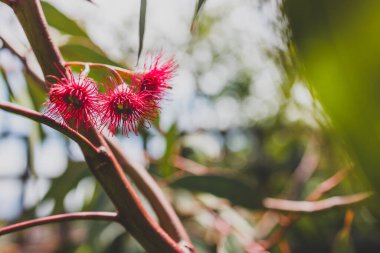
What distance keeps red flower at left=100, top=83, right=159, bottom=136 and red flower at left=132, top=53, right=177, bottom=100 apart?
1cm

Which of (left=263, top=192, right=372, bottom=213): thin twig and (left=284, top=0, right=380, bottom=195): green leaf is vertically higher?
(left=284, top=0, right=380, bottom=195): green leaf

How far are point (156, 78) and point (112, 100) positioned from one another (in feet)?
0.21

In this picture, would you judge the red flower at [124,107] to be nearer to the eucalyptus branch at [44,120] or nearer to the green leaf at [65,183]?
the eucalyptus branch at [44,120]

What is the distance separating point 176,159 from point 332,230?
0.95m

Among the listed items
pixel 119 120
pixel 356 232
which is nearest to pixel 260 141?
pixel 356 232

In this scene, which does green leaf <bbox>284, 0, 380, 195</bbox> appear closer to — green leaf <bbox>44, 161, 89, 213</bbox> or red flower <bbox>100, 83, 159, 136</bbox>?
red flower <bbox>100, 83, 159, 136</bbox>

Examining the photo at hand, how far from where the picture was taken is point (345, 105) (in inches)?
7.8

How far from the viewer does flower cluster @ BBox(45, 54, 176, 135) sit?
1.44 ft

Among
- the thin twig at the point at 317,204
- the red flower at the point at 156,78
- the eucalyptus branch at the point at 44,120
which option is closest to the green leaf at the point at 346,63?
the eucalyptus branch at the point at 44,120

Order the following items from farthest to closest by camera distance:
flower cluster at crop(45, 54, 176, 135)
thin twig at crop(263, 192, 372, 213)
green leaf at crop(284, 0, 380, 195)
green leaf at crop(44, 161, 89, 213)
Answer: green leaf at crop(44, 161, 89, 213)
thin twig at crop(263, 192, 372, 213)
flower cluster at crop(45, 54, 176, 135)
green leaf at crop(284, 0, 380, 195)

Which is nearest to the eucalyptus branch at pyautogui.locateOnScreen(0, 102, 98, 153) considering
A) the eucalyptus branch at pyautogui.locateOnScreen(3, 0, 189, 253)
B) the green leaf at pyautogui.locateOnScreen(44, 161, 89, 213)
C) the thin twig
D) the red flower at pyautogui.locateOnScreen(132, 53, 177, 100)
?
the eucalyptus branch at pyautogui.locateOnScreen(3, 0, 189, 253)

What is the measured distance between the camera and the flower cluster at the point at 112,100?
1.44ft

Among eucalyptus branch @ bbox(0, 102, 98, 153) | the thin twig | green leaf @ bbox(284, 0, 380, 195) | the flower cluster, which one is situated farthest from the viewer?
the thin twig

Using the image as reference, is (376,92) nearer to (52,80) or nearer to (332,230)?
(52,80)
